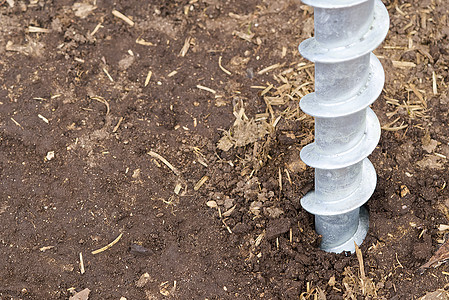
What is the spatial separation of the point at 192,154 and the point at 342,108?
1381 mm

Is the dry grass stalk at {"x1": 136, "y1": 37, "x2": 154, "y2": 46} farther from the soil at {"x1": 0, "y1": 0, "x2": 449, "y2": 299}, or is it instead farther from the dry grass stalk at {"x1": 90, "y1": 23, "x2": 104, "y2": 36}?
the dry grass stalk at {"x1": 90, "y1": 23, "x2": 104, "y2": 36}

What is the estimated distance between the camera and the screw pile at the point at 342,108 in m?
2.02

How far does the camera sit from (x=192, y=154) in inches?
133

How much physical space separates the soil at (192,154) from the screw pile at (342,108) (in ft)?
0.91

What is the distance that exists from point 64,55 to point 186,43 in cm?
89

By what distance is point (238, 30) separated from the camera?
3.98 m

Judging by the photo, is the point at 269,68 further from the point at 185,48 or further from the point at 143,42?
the point at 143,42

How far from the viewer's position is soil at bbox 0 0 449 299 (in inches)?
116

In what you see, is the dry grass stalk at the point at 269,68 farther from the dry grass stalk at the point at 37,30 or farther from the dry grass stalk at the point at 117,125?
the dry grass stalk at the point at 37,30

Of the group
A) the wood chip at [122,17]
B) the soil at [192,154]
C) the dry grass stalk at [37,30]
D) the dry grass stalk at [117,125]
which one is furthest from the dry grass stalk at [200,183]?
the dry grass stalk at [37,30]

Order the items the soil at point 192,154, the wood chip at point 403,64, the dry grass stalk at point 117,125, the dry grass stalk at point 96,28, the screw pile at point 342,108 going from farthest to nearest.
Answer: the dry grass stalk at point 96,28
the wood chip at point 403,64
the dry grass stalk at point 117,125
the soil at point 192,154
the screw pile at point 342,108

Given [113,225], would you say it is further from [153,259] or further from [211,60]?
[211,60]

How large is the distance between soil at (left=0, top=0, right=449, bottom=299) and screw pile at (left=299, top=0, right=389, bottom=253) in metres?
0.28

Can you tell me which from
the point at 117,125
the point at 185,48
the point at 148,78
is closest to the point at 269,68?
the point at 185,48
